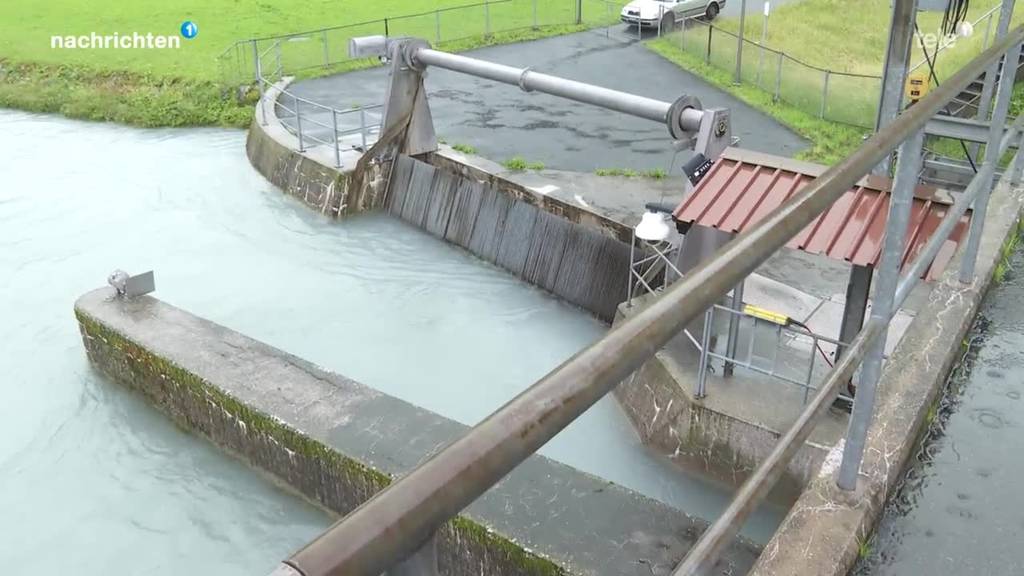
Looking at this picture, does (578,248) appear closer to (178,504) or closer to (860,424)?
(178,504)

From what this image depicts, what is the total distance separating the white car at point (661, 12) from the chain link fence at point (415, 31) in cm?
179

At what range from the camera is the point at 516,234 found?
12758 millimetres

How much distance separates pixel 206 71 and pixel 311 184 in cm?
940

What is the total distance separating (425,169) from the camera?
47.3ft

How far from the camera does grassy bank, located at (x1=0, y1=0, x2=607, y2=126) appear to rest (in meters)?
20.5

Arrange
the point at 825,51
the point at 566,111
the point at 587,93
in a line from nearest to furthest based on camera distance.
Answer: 1. the point at 587,93
2. the point at 566,111
3. the point at 825,51

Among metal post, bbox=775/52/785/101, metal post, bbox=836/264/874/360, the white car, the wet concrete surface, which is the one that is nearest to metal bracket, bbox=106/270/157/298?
metal post, bbox=836/264/874/360

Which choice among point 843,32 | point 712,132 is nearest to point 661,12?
point 843,32

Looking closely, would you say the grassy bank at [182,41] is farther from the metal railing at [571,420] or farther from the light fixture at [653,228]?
the metal railing at [571,420]

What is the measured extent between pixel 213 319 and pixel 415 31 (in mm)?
16928

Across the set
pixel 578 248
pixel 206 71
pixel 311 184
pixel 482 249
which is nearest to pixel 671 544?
pixel 578 248

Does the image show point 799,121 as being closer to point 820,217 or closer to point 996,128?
point 820,217

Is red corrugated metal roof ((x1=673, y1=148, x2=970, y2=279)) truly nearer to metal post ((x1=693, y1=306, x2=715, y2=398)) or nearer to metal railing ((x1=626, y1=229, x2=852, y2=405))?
metal railing ((x1=626, y1=229, x2=852, y2=405))

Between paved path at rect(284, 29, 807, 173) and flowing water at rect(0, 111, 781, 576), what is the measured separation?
9.34 feet
